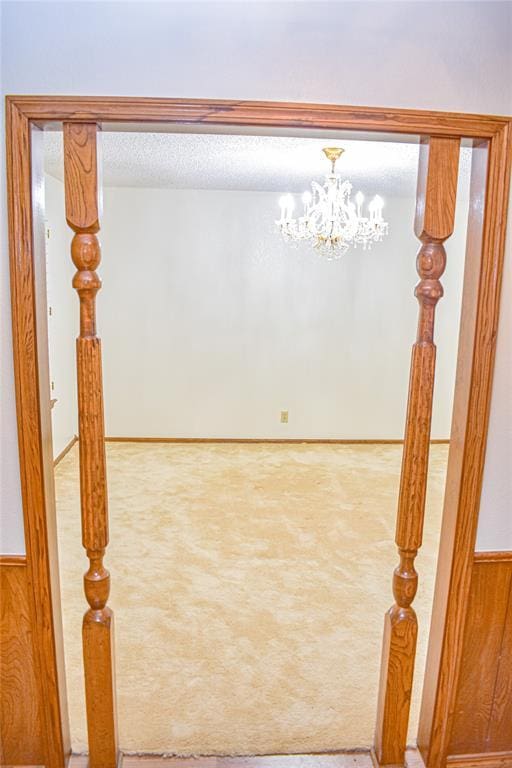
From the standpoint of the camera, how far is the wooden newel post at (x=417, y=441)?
1.46m

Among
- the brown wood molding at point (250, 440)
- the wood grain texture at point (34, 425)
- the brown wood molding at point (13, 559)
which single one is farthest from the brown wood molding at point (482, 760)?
the brown wood molding at point (250, 440)

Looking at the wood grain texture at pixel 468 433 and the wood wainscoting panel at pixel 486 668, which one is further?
the wood wainscoting panel at pixel 486 668

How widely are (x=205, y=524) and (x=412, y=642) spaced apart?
215 cm

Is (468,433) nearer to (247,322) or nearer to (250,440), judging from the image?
(247,322)

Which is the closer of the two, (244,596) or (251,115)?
(251,115)

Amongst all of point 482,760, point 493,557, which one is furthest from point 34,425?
point 482,760

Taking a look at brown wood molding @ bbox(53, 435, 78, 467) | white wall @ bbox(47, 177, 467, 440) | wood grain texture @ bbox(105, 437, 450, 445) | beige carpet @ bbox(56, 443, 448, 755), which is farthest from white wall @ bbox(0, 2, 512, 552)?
wood grain texture @ bbox(105, 437, 450, 445)

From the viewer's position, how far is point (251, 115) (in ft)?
4.45

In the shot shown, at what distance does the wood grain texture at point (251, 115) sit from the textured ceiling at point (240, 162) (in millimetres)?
1330

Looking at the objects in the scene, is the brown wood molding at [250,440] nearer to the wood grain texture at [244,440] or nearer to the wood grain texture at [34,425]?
the wood grain texture at [244,440]

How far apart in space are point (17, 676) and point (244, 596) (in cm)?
143

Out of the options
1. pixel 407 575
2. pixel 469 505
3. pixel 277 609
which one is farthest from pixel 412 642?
pixel 277 609

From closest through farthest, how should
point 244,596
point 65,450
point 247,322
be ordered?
point 244,596, point 65,450, point 247,322

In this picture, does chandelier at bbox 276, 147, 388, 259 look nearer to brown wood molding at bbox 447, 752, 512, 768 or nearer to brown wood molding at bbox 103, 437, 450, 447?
brown wood molding at bbox 103, 437, 450, 447
